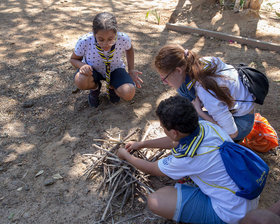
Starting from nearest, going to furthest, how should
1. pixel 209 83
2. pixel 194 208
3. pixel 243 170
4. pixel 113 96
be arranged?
pixel 243 170 < pixel 194 208 < pixel 209 83 < pixel 113 96

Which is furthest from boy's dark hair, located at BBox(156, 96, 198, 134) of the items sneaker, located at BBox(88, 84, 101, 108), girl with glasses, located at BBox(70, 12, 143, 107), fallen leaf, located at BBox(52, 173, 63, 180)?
sneaker, located at BBox(88, 84, 101, 108)

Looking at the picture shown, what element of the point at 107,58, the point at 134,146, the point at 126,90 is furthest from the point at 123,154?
the point at 107,58

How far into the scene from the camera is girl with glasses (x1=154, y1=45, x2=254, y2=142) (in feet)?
6.69

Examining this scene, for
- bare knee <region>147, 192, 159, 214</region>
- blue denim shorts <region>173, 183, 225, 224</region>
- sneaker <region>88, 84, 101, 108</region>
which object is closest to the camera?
blue denim shorts <region>173, 183, 225, 224</region>

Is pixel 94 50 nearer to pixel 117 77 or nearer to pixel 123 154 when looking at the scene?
pixel 117 77

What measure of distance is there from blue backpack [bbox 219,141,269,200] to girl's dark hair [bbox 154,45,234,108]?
0.48m

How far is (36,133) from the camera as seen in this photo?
2883mm

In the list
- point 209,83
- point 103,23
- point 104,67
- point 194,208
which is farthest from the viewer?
point 104,67

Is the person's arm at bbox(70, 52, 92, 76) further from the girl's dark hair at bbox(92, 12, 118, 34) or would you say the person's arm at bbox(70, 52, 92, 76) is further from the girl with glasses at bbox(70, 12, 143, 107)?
the girl's dark hair at bbox(92, 12, 118, 34)

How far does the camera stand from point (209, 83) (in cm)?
201

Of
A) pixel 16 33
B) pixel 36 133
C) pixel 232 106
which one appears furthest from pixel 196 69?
pixel 16 33

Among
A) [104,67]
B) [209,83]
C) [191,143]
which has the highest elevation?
[209,83]

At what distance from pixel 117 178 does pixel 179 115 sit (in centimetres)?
94

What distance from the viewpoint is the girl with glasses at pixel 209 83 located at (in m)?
2.04
